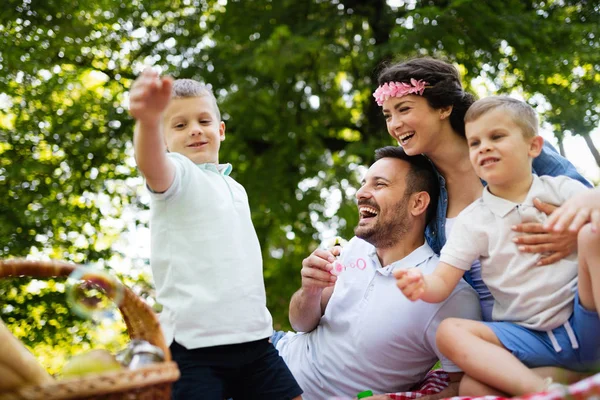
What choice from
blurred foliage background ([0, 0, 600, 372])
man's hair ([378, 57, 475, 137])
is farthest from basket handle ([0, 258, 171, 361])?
blurred foliage background ([0, 0, 600, 372])

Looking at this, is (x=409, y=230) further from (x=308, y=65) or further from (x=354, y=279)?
(x=308, y=65)

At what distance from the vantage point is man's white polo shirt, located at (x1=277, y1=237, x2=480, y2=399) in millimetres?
2637

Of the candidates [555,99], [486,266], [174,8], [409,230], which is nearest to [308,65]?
[174,8]

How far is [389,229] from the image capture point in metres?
2.87

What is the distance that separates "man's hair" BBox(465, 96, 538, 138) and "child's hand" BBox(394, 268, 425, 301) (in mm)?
604

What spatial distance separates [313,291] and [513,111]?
1.11 m

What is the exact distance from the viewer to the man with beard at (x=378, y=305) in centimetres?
266

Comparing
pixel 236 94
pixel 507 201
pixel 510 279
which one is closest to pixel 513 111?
pixel 507 201

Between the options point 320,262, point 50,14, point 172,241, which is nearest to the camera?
point 172,241

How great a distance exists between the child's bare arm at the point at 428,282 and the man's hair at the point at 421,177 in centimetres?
72

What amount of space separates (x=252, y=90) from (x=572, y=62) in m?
3.00

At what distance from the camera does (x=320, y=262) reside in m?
2.69

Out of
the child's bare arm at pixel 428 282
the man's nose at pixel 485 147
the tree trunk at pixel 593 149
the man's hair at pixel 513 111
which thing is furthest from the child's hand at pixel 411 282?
the tree trunk at pixel 593 149

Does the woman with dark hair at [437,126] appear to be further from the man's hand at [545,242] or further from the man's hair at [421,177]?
the man's hand at [545,242]
